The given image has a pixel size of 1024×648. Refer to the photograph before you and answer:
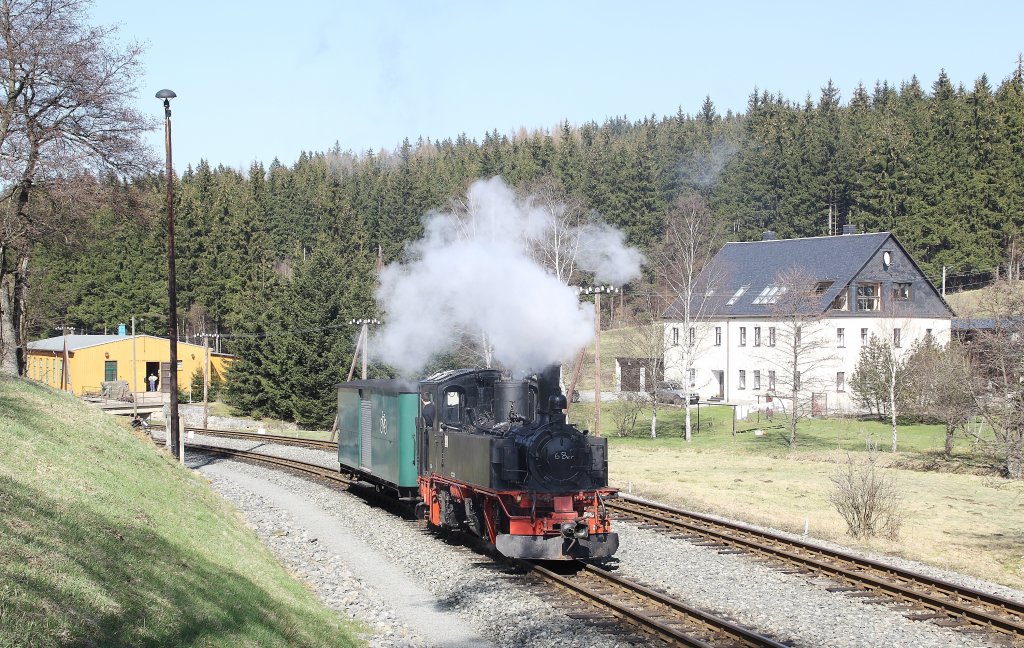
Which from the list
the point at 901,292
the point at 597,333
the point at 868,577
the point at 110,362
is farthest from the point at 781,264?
the point at 868,577

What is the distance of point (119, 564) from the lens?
9742mm

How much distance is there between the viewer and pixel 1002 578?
1581 cm

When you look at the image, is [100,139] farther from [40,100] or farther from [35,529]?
[35,529]

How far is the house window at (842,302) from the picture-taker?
58.0 m

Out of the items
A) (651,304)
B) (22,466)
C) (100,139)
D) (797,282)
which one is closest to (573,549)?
(22,466)

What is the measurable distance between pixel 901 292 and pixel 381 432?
4677 centimetres

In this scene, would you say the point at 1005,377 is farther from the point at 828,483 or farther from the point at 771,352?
the point at 771,352

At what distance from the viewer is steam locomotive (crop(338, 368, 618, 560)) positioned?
50.1ft

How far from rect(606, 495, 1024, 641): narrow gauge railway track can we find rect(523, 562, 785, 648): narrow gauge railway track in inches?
117

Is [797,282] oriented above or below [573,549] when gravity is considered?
above

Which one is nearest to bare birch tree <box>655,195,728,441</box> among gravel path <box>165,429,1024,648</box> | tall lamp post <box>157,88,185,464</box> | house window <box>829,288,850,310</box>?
house window <box>829,288,850,310</box>

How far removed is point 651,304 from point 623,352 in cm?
1330

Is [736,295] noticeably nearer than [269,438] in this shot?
No

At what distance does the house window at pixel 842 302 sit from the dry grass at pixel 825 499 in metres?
21.6
